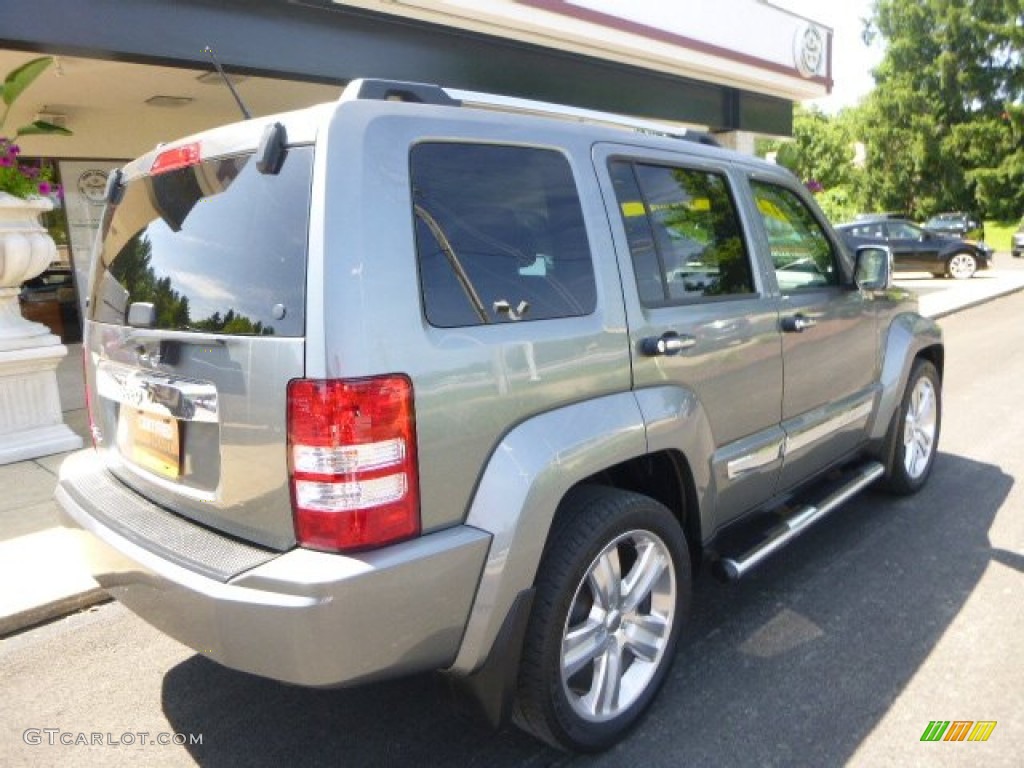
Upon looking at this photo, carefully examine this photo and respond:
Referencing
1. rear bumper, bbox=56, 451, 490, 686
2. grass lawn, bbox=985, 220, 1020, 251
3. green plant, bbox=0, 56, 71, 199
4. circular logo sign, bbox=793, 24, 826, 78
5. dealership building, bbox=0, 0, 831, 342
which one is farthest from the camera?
grass lawn, bbox=985, 220, 1020, 251

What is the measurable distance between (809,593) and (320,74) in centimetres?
628

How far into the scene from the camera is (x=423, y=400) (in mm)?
1949

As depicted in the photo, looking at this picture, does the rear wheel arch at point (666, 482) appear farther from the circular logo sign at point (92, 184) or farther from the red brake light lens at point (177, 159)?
the circular logo sign at point (92, 184)

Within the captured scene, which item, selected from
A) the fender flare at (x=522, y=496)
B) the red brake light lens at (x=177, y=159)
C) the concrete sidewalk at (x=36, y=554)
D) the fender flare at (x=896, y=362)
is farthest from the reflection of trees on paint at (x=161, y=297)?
the fender flare at (x=896, y=362)

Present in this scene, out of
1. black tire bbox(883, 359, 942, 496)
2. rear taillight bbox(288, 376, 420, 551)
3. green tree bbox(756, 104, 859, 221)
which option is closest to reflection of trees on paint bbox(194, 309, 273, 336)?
rear taillight bbox(288, 376, 420, 551)

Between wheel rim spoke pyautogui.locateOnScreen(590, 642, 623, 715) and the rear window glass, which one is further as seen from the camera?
wheel rim spoke pyautogui.locateOnScreen(590, 642, 623, 715)

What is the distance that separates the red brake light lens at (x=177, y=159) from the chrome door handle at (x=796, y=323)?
2.29m

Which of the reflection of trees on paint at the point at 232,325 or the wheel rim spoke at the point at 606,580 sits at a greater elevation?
the reflection of trees on paint at the point at 232,325

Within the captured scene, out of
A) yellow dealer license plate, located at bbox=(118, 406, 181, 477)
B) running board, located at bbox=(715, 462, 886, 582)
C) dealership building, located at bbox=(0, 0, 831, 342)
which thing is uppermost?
dealership building, located at bbox=(0, 0, 831, 342)

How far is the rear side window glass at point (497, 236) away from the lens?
2064mm

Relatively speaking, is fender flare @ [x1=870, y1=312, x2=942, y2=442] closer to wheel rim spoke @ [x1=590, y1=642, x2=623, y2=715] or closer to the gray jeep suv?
the gray jeep suv

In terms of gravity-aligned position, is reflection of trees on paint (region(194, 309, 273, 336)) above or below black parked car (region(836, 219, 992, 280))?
below

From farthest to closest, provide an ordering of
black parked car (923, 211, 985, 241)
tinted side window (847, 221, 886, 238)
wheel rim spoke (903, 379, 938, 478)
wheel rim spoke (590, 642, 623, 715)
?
black parked car (923, 211, 985, 241) < tinted side window (847, 221, 886, 238) < wheel rim spoke (903, 379, 938, 478) < wheel rim spoke (590, 642, 623, 715)

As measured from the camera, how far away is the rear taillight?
1.88 metres
